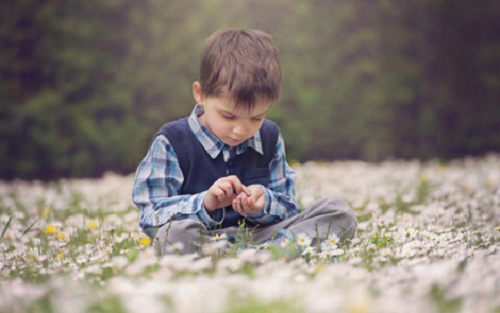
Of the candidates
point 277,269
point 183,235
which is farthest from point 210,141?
point 277,269

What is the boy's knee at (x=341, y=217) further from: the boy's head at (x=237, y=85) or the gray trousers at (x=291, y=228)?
the boy's head at (x=237, y=85)

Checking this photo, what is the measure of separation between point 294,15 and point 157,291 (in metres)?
6.96

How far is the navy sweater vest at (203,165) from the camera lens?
265cm

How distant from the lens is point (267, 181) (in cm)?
285

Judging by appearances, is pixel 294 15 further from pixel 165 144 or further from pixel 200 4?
pixel 165 144

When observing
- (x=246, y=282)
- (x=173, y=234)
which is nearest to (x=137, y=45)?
(x=173, y=234)

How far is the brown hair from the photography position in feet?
Answer: 8.01

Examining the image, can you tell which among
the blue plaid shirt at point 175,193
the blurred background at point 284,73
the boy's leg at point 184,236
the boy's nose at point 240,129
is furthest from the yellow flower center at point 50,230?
the blurred background at point 284,73

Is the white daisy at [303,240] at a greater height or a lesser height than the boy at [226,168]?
lesser

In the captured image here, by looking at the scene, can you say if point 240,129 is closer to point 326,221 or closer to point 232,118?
point 232,118

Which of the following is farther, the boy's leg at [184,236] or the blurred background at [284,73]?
the blurred background at [284,73]

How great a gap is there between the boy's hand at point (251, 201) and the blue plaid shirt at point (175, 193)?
0.31 ft

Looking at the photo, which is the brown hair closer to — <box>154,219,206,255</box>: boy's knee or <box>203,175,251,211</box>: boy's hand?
<box>203,175,251,211</box>: boy's hand

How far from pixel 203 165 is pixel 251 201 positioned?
1.24 ft
